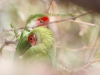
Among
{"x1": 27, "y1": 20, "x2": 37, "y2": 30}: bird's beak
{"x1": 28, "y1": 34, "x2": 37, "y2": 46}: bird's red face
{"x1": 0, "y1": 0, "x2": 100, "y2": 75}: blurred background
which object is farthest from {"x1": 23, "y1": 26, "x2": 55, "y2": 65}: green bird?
{"x1": 0, "y1": 0, "x2": 100, "y2": 75}: blurred background

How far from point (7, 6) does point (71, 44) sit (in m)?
0.57

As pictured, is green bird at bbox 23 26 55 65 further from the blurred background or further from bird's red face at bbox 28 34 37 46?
the blurred background

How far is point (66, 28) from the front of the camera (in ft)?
7.23

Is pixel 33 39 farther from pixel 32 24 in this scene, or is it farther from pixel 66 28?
pixel 66 28

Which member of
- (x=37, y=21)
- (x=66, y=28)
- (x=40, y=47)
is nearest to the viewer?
(x=40, y=47)

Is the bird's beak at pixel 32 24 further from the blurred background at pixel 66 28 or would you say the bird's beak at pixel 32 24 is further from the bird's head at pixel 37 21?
the blurred background at pixel 66 28

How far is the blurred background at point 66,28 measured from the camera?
1.81 m

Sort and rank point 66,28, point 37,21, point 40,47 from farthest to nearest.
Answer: point 66,28, point 37,21, point 40,47

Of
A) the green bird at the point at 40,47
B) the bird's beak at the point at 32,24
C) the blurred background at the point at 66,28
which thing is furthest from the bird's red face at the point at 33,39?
the blurred background at the point at 66,28

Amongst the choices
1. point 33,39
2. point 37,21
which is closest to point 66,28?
point 37,21

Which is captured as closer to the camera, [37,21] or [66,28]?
[37,21]

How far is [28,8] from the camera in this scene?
7.82ft

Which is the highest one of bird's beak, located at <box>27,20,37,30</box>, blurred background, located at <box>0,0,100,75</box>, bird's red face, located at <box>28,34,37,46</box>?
bird's red face, located at <box>28,34,37,46</box>

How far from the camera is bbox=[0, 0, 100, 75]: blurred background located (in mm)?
1812
